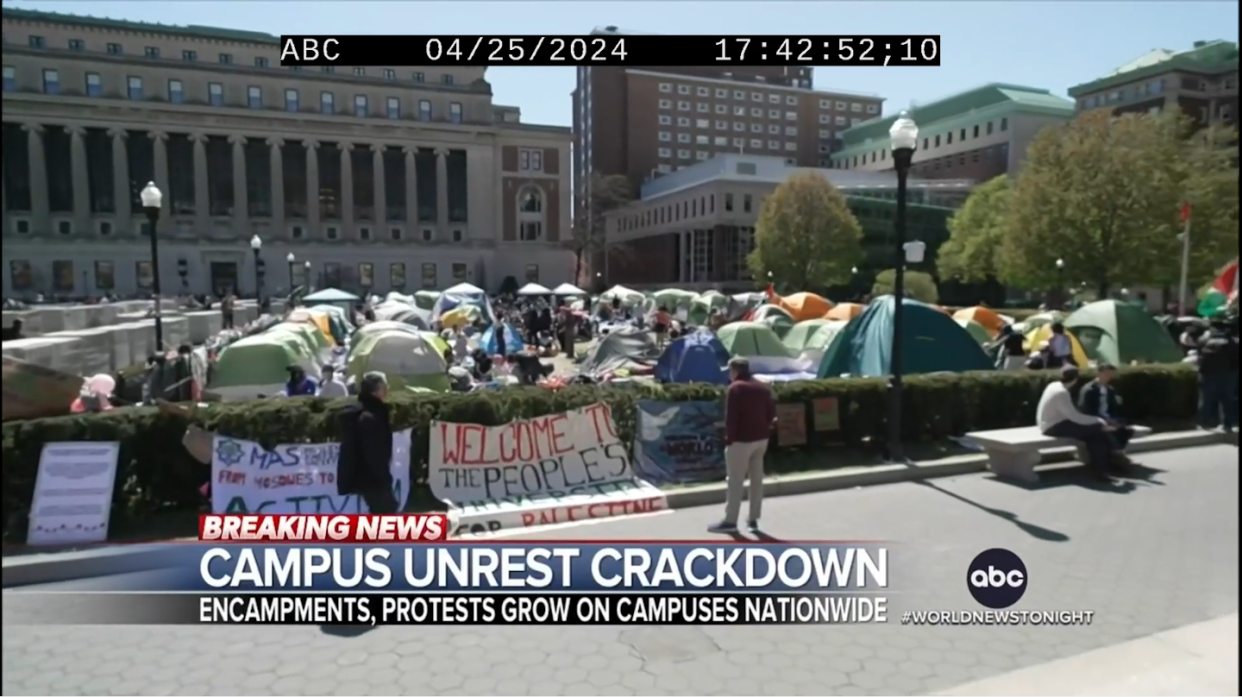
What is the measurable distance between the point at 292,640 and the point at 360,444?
1.53 meters

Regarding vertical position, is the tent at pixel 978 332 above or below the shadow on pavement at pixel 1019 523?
above

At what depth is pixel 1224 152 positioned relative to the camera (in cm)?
3161

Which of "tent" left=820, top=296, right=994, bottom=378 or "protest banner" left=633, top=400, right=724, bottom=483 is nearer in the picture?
"protest banner" left=633, top=400, right=724, bottom=483

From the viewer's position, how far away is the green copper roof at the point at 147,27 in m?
67.4

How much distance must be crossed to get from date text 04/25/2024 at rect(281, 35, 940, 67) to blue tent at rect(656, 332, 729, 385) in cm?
1004

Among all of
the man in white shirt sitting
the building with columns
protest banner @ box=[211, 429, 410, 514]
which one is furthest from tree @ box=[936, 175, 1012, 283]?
protest banner @ box=[211, 429, 410, 514]

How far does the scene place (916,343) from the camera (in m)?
13.1

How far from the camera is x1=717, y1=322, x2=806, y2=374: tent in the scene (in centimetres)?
1931

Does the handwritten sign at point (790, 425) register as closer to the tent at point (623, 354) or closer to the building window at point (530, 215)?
the tent at point (623, 354)

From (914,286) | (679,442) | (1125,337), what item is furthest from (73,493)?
(914,286)

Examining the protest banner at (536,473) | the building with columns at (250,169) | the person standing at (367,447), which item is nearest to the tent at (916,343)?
the protest banner at (536,473)

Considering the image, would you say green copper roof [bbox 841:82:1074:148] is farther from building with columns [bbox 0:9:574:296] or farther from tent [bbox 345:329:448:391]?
tent [bbox 345:329:448:391]

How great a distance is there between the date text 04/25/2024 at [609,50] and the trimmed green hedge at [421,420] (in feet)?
12.5
